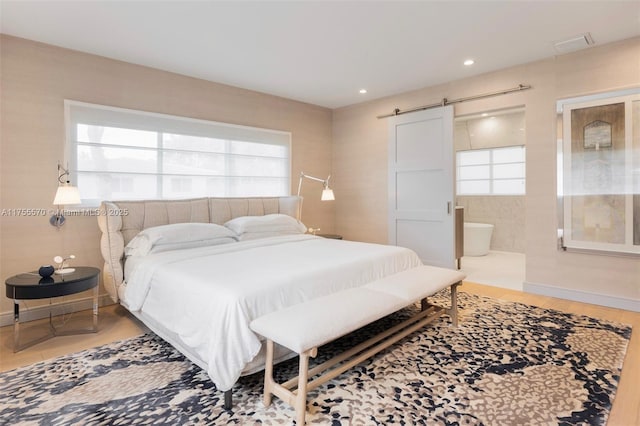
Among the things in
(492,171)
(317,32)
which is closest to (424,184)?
(317,32)

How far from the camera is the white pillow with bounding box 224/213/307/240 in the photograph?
155 inches

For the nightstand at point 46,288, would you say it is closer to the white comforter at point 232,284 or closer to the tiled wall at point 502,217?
the white comforter at point 232,284

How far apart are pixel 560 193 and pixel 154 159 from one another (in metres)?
4.62


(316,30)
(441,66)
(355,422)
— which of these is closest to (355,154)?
(441,66)

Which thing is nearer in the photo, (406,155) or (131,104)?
(131,104)

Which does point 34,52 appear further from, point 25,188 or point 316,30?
point 316,30

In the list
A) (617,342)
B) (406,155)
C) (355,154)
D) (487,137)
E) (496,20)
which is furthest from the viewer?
(487,137)

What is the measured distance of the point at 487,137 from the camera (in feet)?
22.3

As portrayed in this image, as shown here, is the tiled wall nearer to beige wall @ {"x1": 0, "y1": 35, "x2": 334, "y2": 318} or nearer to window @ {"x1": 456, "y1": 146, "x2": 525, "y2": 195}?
window @ {"x1": 456, "y1": 146, "x2": 525, "y2": 195}

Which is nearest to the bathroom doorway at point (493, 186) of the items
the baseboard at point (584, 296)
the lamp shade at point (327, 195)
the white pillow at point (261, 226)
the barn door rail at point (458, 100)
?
the barn door rail at point (458, 100)

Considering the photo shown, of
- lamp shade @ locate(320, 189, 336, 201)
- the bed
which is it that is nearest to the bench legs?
the bed

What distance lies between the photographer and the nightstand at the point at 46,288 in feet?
8.41

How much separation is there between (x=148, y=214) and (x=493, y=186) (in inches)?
246

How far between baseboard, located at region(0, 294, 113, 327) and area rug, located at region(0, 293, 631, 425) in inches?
43.8
